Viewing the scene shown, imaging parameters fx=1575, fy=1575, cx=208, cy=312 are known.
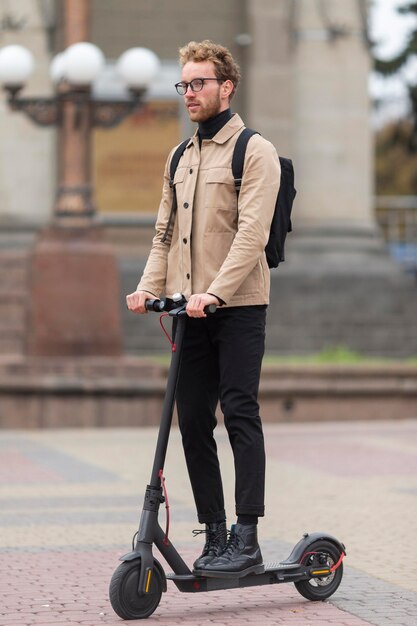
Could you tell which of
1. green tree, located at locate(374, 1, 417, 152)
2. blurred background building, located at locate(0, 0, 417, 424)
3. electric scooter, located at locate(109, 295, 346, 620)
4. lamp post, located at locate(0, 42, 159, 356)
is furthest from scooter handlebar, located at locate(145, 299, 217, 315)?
green tree, located at locate(374, 1, 417, 152)

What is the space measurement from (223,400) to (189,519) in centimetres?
291

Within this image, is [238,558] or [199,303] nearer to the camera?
[199,303]

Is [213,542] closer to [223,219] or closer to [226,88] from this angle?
[223,219]

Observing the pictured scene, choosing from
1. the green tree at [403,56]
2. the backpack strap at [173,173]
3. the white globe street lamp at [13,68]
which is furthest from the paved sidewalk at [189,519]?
the green tree at [403,56]

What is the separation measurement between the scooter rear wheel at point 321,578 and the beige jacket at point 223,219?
992 millimetres

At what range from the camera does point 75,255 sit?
52.9 feet

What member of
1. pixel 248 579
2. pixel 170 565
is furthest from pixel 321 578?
pixel 170 565

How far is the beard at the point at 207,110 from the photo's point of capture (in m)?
6.05

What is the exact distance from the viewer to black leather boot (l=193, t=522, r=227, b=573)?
19.5ft

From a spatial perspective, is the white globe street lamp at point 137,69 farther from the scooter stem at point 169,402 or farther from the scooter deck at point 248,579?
the scooter deck at point 248,579

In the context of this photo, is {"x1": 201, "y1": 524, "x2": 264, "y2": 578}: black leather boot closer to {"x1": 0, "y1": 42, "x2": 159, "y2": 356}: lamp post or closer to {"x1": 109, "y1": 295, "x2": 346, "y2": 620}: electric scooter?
{"x1": 109, "y1": 295, "x2": 346, "y2": 620}: electric scooter

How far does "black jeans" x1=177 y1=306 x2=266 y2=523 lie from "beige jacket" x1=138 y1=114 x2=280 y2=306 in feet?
0.38

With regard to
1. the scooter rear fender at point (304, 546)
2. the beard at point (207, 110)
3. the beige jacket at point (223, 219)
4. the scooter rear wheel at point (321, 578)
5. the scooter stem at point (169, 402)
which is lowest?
the scooter rear wheel at point (321, 578)

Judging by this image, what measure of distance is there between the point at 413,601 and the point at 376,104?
109 ft
